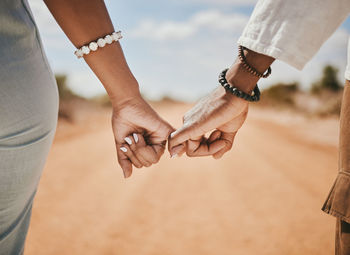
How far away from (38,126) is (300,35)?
3.70 feet

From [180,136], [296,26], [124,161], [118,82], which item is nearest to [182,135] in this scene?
[180,136]

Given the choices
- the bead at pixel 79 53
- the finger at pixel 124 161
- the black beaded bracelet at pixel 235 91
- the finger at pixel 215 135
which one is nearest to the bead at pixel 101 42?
the bead at pixel 79 53

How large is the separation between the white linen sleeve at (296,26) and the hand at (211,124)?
15.3 inches

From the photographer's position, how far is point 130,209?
12.5ft

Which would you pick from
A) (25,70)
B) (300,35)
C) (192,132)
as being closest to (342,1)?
(300,35)

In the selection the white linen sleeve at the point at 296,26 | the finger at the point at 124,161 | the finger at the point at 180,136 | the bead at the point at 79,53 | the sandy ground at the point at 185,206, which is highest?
the bead at the point at 79,53

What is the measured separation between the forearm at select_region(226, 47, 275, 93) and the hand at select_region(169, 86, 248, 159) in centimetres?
7

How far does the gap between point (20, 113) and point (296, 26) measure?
1155mm

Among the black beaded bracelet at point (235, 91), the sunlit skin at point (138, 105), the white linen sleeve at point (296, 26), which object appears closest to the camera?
the white linen sleeve at point (296, 26)

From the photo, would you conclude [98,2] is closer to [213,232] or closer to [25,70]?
[25,70]

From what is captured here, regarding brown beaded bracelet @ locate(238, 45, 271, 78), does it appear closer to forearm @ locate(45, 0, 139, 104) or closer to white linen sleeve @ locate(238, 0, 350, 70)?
white linen sleeve @ locate(238, 0, 350, 70)

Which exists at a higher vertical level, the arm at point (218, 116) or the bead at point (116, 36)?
the bead at point (116, 36)

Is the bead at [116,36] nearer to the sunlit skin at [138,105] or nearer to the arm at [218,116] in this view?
the sunlit skin at [138,105]

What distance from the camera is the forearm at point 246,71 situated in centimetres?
156
